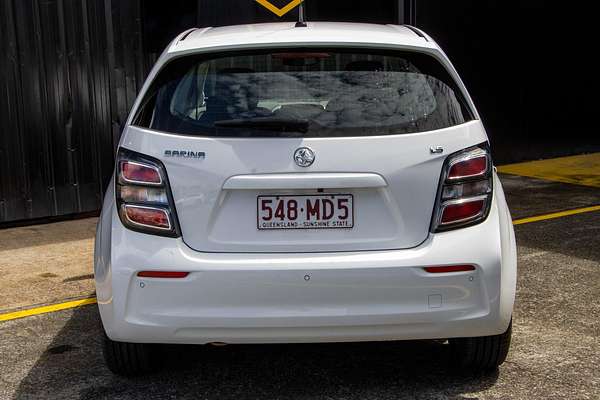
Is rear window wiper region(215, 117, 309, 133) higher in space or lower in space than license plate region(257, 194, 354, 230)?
higher

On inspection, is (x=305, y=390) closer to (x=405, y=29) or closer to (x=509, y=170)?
(x=405, y=29)

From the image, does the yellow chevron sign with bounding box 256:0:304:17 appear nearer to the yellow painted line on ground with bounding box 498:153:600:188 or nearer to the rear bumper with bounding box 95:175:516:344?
the yellow painted line on ground with bounding box 498:153:600:188

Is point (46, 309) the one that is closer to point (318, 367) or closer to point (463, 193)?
point (318, 367)

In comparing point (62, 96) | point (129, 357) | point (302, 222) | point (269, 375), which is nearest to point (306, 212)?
point (302, 222)

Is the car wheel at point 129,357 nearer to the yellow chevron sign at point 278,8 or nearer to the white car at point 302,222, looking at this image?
the white car at point 302,222

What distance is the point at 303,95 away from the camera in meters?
3.51

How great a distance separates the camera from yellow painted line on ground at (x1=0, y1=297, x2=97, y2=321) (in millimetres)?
5082


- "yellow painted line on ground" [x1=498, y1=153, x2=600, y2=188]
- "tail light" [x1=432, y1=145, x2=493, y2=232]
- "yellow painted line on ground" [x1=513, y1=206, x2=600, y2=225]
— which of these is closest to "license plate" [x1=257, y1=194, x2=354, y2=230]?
"tail light" [x1=432, y1=145, x2=493, y2=232]

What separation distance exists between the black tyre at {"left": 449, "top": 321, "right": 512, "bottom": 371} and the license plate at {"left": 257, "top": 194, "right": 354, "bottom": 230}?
34.2 inches


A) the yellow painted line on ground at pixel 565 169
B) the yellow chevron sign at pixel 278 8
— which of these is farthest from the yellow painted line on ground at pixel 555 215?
the yellow chevron sign at pixel 278 8

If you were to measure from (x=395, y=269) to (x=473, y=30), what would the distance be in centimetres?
770

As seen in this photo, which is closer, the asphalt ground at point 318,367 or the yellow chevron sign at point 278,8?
the asphalt ground at point 318,367

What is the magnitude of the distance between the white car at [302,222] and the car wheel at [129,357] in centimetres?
31

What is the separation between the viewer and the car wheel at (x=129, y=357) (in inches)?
150
